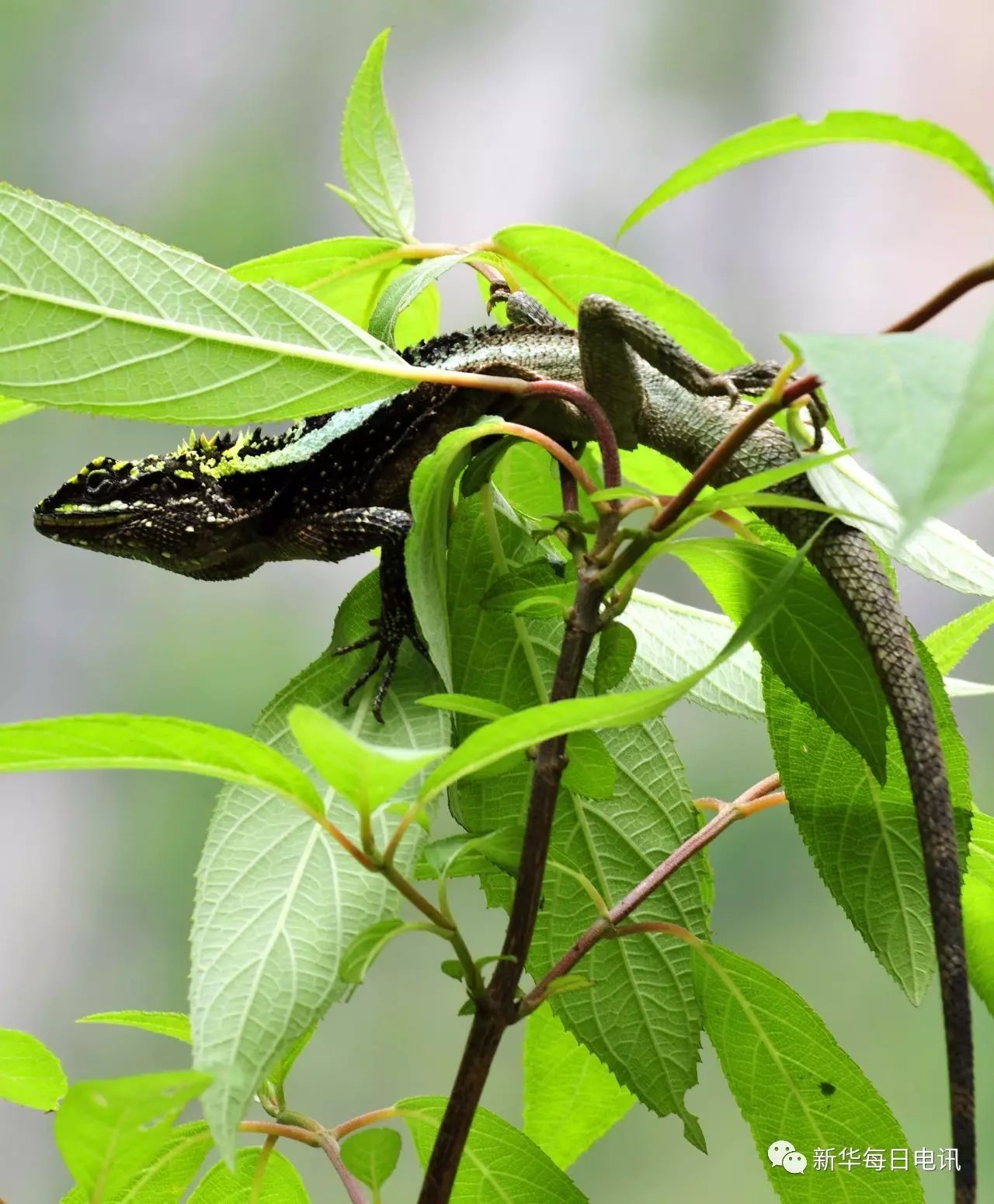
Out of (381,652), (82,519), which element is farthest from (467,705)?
(82,519)

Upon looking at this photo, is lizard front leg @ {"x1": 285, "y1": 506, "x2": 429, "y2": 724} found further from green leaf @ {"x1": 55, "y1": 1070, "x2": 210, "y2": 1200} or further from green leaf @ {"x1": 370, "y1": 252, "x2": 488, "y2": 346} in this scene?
green leaf @ {"x1": 55, "y1": 1070, "x2": 210, "y2": 1200}

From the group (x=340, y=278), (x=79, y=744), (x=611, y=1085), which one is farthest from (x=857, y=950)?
(x=79, y=744)

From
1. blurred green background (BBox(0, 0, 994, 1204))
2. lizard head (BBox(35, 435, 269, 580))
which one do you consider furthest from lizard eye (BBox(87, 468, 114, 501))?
blurred green background (BBox(0, 0, 994, 1204))

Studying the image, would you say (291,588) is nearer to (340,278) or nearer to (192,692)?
(192,692)

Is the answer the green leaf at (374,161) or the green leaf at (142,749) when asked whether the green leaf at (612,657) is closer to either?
the green leaf at (142,749)

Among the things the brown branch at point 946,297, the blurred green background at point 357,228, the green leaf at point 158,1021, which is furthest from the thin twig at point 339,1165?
the blurred green background at point 357,228

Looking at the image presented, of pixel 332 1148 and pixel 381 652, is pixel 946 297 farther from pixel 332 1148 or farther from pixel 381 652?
pixel 332 1148
